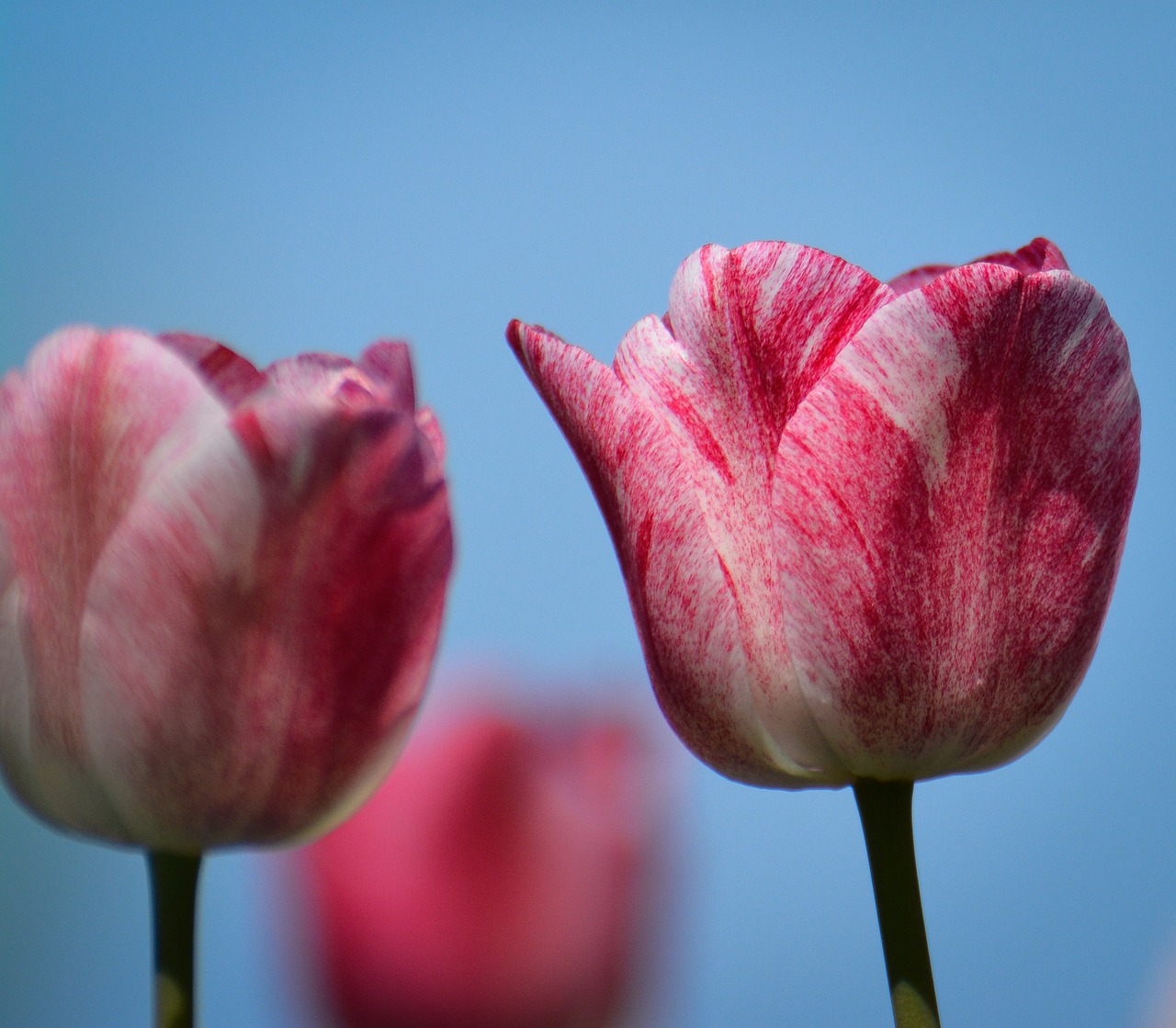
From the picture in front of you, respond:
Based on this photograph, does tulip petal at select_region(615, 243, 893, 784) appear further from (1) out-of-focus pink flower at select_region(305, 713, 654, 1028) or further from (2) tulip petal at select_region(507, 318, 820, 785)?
(1) out-of-focus pink flower at select_region(305, 713, 654, 1028)

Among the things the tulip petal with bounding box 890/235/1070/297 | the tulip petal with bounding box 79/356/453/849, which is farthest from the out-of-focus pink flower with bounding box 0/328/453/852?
the tulip petal with bounding box 890/235/1070/297

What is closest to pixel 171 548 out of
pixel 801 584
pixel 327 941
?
pixel 801 584

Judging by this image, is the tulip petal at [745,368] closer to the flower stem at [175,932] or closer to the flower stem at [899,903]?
the flower stem at [899,903]

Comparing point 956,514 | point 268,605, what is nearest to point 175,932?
point 268,605

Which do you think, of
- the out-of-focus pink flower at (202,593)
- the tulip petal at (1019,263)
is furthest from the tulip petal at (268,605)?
the tulip petal at (1019,263)

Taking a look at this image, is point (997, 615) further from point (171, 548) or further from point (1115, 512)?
point (171, 548)
